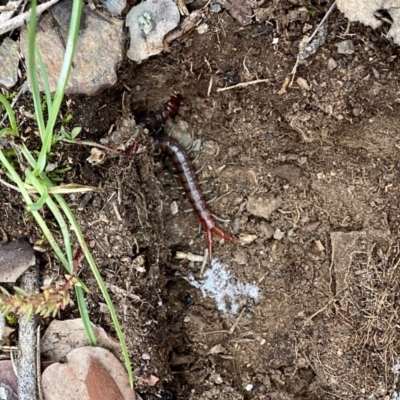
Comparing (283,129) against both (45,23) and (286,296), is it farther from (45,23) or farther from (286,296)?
(45,23)

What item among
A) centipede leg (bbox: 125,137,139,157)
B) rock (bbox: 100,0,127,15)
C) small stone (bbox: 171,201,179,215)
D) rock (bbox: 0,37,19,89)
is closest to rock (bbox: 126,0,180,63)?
rock (bbox: 100,0,127,15)

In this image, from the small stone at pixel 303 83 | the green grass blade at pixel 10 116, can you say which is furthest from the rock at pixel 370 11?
the green grass blade at pixel 10 116

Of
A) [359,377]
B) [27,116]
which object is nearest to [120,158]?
[27,116]

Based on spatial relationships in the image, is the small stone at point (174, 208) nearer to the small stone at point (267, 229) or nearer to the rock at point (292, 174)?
the small stone at point (267, 229)

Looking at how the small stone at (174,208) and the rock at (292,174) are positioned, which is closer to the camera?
the rock at (292,174)

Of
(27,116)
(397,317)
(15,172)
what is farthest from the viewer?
(397,317)

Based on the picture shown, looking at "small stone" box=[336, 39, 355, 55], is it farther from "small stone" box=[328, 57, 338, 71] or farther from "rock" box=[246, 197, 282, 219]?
"rock" box=[246, 197, 282, 219]
